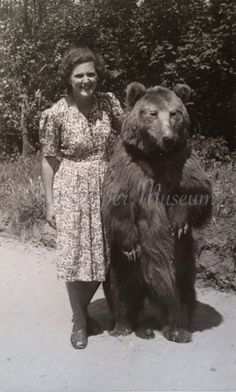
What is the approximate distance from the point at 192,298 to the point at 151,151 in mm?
1169

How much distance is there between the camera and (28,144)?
41.4ft

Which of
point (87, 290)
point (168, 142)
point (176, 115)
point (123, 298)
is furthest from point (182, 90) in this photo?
point (87, 290)

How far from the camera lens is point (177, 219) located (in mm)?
3850

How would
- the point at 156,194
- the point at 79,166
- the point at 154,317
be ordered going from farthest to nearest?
1. the point at 154,317
2. the point at 79,166
3. the point at 156,194

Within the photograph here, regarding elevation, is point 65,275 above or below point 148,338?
above

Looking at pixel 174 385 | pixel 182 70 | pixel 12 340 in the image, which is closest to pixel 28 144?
pixel 182 70

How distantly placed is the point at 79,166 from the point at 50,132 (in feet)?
1.04

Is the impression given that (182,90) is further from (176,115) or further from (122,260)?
(122,260)

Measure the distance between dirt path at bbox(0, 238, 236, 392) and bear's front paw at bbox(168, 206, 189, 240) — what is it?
0.83 meters

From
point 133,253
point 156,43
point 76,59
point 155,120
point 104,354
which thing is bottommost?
point 104,354

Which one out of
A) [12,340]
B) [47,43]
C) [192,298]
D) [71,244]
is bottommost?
[12,340]

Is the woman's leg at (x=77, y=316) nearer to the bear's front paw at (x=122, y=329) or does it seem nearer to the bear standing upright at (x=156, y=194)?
the bear's front paw at (x=122, y=329)

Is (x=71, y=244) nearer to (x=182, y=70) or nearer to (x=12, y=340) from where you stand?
(x=12, y=340)

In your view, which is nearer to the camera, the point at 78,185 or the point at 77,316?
the point at 78,185
